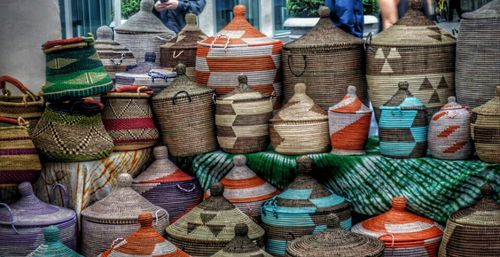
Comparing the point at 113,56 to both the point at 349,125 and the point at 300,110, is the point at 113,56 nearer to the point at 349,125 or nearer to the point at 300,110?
the point at 300,110

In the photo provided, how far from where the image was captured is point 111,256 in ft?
16.9

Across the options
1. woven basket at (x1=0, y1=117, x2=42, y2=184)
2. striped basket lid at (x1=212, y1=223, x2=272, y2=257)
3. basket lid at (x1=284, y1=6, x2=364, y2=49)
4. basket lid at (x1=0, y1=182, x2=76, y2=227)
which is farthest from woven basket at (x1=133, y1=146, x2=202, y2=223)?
striped basket lid at (x1=212, y1=223, x2=272, y2=257)

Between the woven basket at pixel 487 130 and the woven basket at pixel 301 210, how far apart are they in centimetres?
84

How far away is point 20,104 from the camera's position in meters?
6.18

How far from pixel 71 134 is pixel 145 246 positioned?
1.16 metres

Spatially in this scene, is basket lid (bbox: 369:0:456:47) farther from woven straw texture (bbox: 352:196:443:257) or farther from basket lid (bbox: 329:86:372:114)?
woven straw texture (bbox: 352:196:443:257)

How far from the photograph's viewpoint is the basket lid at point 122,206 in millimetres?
5773

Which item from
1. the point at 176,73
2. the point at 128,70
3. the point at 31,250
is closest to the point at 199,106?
the point at 176,73

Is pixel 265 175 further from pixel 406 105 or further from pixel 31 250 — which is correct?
pixel 31 250

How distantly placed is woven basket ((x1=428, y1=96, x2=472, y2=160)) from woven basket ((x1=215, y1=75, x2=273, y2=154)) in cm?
106

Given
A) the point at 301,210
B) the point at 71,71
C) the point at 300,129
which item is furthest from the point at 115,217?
the point at 300,129

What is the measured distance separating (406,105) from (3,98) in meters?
2.34

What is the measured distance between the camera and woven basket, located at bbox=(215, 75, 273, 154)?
6.09 meters

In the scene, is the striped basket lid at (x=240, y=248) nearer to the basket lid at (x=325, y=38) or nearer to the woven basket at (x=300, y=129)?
the woven basket at (x=300, y=129)
